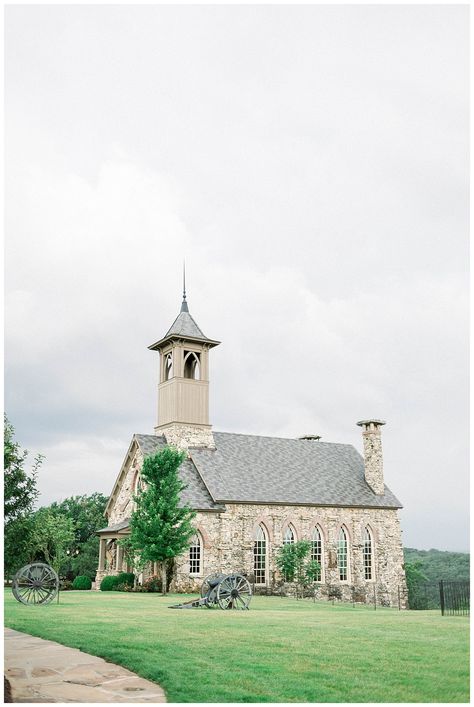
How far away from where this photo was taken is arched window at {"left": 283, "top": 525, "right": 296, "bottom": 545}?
120 ft

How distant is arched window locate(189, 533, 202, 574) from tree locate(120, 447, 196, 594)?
8.18 ft

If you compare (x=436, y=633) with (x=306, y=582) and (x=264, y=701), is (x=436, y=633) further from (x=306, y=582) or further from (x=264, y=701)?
(x=306, y=582)

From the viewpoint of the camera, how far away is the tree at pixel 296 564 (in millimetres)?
34938

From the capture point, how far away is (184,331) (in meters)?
40.8

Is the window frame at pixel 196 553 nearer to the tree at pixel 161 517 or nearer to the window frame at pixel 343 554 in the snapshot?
the tree at pixel 161 517

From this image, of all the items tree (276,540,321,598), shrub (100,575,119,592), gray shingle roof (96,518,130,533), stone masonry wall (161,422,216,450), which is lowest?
shrub (100,575,119,592)

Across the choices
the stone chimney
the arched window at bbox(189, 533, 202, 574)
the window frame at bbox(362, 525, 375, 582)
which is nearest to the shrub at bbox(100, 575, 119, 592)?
the arched window at bbox(189, 533, 202, 574)

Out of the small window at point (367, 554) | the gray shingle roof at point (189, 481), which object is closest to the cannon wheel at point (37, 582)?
the gray shingle roof at point (189, 481)

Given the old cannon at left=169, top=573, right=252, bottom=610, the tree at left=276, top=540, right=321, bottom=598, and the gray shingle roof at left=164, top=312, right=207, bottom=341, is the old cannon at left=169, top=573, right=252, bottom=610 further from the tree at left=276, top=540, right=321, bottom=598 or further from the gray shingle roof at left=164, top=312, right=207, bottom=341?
the gray shingle roof at left=164, top=312, right=207, bottom=341

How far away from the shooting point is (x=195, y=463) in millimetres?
37062

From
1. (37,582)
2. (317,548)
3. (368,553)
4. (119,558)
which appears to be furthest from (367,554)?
(37,582)

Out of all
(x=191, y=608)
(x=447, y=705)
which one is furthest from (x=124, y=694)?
(x=191, y=608)

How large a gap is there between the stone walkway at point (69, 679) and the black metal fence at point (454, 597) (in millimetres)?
11992

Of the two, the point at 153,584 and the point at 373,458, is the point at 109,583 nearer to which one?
the point at 153,584
